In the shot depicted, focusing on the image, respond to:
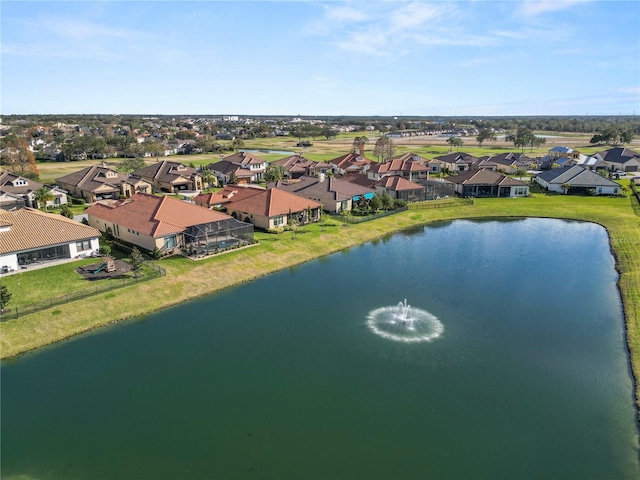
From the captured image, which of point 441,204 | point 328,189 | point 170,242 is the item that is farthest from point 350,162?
point 170,242

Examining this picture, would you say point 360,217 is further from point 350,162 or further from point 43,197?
point 350,162

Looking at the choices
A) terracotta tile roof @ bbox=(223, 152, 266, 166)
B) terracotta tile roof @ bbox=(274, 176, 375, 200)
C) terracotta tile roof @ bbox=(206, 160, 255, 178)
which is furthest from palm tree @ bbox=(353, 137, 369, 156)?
terracotta tile roof @ bbox=(274, 176, 375, 200)

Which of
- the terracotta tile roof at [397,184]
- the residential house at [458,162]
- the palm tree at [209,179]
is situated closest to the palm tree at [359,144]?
the residential house at [458,162]

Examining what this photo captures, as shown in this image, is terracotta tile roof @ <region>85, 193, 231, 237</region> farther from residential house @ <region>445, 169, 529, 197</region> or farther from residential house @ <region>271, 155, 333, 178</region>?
residential house @ <region>445, 169, 529, 197</region>

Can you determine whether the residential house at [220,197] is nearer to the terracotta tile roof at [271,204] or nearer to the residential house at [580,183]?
the terracotta tile roof at [271,204]

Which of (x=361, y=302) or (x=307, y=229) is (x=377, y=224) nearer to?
(x=307, y=229)
